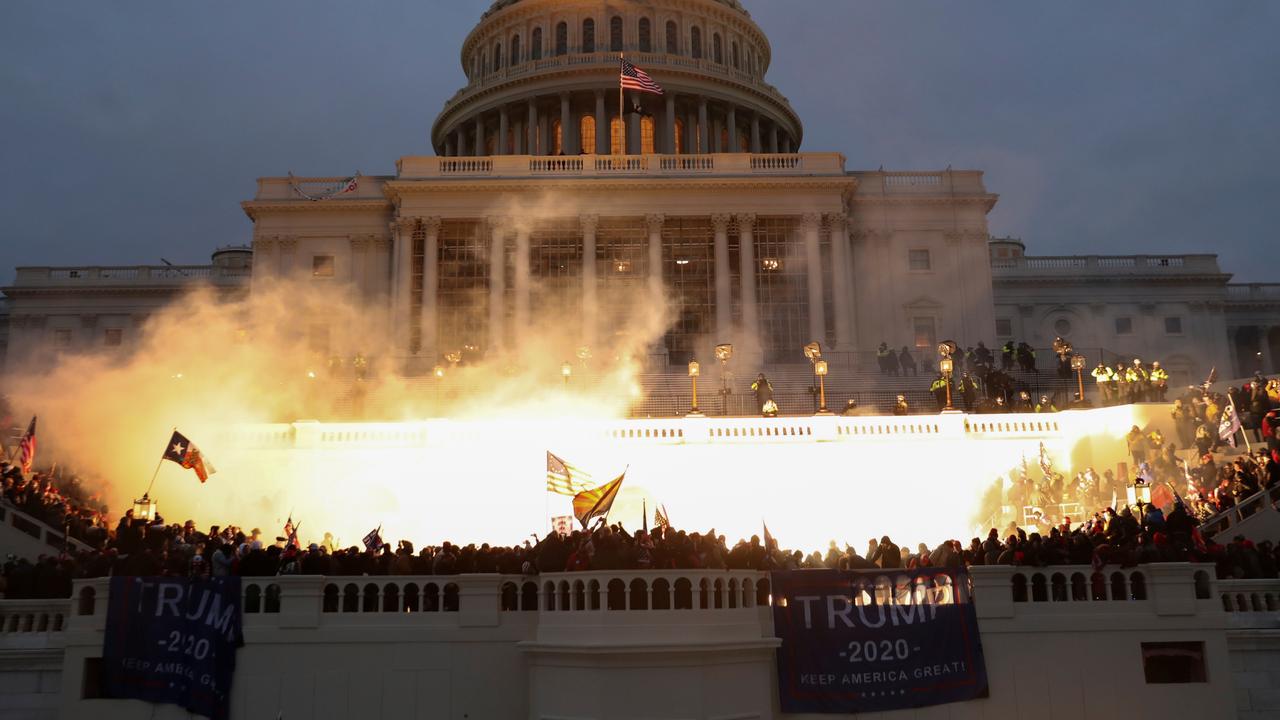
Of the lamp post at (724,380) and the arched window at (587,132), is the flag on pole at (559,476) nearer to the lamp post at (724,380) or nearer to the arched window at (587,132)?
the lamp post at (724,380)

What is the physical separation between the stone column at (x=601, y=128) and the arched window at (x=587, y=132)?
134 cm

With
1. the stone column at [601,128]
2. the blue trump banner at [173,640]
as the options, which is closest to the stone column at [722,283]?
the stone column at [601,128]

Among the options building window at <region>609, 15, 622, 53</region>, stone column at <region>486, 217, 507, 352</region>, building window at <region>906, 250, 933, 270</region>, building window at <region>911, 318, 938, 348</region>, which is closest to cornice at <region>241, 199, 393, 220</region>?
stone column at <region>486, 217, 507, 352</region>

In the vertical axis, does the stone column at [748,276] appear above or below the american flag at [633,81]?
below

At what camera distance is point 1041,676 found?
17250 millimetres

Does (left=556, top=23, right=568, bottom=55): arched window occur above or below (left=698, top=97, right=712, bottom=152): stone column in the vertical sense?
above

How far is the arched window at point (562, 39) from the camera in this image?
7075 cm

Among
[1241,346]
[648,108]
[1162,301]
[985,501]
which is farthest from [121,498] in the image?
[1241,346]

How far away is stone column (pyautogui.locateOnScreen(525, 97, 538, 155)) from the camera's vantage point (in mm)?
66688

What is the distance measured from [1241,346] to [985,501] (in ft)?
152

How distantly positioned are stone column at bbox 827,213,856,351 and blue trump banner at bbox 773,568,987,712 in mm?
31378

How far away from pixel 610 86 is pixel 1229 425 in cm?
4670

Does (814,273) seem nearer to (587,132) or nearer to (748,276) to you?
(748,276)

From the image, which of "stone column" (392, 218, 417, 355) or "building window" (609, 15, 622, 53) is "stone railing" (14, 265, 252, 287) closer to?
"stone column" (392, 218, 417, 355)
